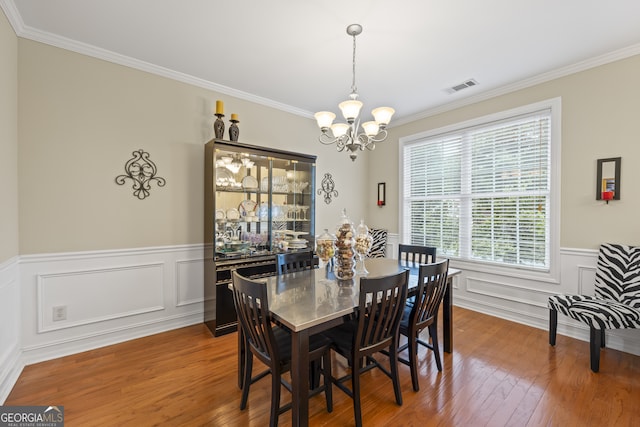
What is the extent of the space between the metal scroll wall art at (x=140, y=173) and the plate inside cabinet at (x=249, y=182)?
Result: 92 cm

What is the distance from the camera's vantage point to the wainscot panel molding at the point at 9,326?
2061 mm

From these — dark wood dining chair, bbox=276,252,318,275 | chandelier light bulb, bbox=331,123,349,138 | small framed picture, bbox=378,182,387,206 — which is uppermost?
chandelier light bulb, bbox=331,123,349,138

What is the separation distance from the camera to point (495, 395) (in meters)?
2.07

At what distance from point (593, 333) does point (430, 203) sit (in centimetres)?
242

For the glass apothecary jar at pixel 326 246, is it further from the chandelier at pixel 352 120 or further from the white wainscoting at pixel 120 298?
the white wainscoting at pixel 120 298

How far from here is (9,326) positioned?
2203 millimetres

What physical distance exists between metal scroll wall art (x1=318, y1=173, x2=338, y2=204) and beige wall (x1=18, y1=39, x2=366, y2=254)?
1.67 meters

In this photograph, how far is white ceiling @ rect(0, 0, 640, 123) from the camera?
2166 mm

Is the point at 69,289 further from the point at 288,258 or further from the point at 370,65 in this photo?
the point at 370,65

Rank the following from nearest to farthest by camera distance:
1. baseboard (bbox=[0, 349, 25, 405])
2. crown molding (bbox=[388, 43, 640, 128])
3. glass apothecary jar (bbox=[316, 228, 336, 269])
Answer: baseboard (bbox=[0, 349, 25, 405]) → glass apothecary jar (bbox=[316, 228, 336, 269]) → crown molding (bbox=[388, 43, 640, 128])

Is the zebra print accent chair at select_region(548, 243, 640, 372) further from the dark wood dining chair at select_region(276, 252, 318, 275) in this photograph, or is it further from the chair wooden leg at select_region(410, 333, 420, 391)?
the dark wood dining chair at select_region(276, 252, 318, 275)

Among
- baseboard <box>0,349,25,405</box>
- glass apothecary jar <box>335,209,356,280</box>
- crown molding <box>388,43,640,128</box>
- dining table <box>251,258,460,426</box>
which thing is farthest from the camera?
crown molding <box>388,43,640,128</box>

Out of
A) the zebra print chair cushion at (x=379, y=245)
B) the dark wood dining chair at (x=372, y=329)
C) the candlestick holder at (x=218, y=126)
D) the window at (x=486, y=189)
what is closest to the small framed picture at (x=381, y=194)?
the window at (x=486, y=189)

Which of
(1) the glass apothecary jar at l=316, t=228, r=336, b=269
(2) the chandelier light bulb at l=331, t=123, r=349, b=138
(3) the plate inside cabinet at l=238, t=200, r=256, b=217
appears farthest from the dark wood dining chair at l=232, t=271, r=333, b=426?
(3) the plate inside cabinet at l=238, t=200, r=256, b=217
